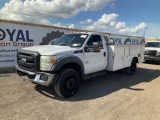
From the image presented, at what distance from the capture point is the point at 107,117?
4285mm

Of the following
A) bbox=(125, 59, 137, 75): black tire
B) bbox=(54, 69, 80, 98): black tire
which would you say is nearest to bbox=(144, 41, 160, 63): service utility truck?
bbox=(125, 59, 137, 75): black tire

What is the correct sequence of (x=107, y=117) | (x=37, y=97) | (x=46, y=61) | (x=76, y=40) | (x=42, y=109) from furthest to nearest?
(x=76, y=40), (x=37, y=97), (x=46, y=61), (x=42, y=109), (x=107, y=117)

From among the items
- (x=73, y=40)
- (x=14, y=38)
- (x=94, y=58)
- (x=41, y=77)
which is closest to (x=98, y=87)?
(x=94, y=58)

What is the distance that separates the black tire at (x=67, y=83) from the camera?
5.15 meters

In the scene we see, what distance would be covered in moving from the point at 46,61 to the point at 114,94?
2.62 meters

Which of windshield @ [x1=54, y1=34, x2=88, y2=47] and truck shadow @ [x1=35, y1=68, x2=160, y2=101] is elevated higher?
windshield @ [x1=54, y1=34, x2=88, y2=47]

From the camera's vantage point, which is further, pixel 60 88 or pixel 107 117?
pixel 60 88

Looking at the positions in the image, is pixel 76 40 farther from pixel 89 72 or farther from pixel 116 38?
pixel 116 38

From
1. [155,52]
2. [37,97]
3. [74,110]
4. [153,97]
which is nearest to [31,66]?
[37,97]

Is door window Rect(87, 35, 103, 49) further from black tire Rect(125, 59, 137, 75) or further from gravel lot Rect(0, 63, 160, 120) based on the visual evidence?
black tire Rect(125, 59, 137, 75)

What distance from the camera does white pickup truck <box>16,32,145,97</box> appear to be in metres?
5.05

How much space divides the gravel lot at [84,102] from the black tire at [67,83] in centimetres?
21

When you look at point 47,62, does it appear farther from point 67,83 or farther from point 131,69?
point 131,69

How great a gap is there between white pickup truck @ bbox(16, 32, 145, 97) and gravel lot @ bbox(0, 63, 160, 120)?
544mm
